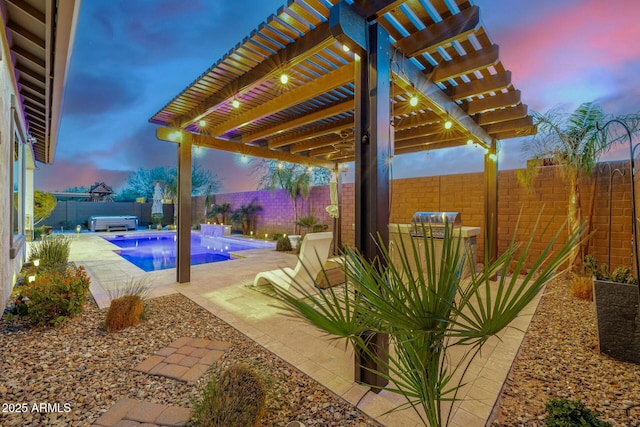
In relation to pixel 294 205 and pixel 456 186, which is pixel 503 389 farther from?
pixel 294 205

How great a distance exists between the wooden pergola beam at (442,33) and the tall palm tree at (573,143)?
3927 millimetres

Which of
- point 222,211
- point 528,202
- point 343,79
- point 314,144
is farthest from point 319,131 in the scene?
point 222,211

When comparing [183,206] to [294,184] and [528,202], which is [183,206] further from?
[528,202]

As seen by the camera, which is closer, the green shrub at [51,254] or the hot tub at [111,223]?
the green shrub at [51,254]

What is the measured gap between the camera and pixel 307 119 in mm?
5641

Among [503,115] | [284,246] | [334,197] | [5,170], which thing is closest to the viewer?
[5,170]

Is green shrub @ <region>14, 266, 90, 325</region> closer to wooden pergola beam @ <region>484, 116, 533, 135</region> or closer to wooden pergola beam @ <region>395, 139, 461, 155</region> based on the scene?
wooden pergola beam @ <region>395, 139, 461, 155</region>

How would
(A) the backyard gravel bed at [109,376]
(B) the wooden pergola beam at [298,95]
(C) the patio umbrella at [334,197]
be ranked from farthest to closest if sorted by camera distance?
(C) the patio umbrella at [334,197] < (B) the wooden pergola beam at [298,95] < (A) the backyard gravel bed at [109,376]

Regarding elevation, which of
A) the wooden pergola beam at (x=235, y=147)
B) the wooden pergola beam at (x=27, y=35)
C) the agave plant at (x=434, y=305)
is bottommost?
the agave plant at (x=434, y=305)

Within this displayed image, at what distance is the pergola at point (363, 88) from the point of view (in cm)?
257

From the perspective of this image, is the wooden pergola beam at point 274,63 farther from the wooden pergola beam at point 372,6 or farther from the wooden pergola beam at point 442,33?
the wooden pergola beam at point 442,33

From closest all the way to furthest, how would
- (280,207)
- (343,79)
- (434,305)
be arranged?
(434,305) < (343,79) < (280,207)

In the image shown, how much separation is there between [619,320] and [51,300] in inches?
252

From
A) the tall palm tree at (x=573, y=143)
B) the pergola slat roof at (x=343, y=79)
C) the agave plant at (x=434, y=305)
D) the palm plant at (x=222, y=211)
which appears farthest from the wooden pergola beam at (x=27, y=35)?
the palm plant at (x=222, y=211)
